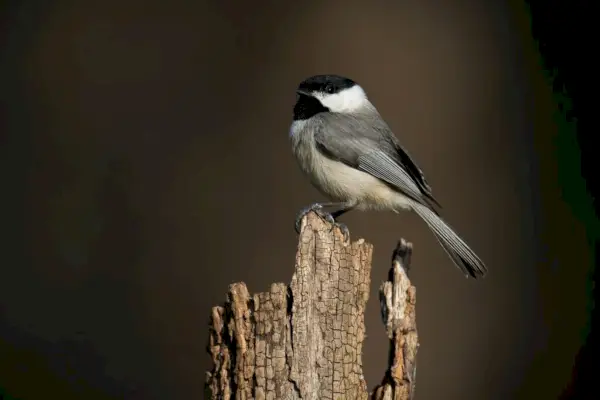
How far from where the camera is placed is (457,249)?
299 cm

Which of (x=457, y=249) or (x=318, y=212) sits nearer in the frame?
(x=318, y=212)

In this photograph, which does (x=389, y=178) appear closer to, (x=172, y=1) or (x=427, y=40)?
(x=427, y=40)

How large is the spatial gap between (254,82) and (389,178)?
1.54 meters

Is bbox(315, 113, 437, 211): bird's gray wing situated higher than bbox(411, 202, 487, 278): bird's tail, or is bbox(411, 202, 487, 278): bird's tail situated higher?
bbox(315, 113, 437, 211): bird's gray wing

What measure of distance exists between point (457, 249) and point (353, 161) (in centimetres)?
54

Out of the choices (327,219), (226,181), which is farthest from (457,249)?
(226,181)

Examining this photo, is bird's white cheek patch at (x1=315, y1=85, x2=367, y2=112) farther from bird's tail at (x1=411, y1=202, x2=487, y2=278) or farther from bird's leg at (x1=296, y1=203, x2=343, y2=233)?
bird's tail at (x1=411, y1=202, x2=487, y2=278)

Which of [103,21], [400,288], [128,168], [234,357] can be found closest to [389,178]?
[400,288]

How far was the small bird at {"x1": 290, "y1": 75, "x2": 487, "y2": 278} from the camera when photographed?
10.1ft

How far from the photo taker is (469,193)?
13.5 ft

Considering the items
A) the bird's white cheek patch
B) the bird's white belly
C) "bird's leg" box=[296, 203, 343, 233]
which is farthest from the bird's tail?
the bird's white cheek patch

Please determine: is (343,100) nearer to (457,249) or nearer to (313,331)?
(457,249)

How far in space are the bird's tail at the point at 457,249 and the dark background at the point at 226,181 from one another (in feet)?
2.78

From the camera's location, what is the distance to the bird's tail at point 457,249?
296 centimetres
